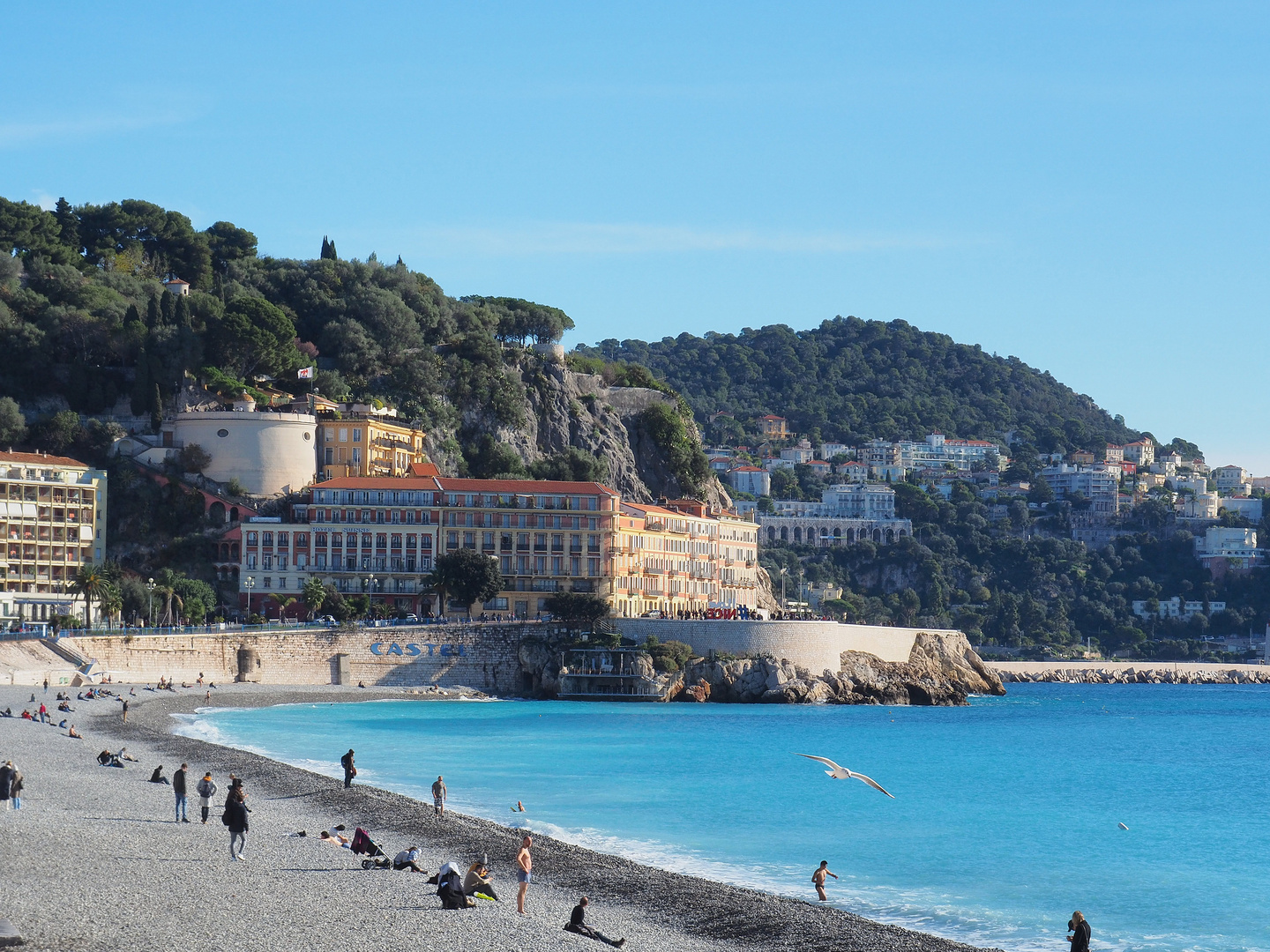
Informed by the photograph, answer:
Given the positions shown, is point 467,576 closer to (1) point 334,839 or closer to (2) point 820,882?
(1) point 334,839

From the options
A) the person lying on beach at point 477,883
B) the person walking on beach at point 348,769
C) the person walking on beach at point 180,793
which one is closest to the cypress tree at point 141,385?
the person walking on beach at point 348,769

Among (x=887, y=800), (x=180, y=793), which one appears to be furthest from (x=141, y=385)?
(x=180, y=793)

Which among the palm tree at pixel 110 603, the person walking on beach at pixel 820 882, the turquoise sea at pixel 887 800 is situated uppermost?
the palm tree at pixel 110 603

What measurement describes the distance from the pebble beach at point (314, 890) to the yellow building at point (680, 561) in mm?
52616

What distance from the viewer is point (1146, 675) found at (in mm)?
141250

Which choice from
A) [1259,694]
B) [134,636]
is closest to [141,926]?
[134,636]

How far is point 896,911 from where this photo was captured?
25.1 m

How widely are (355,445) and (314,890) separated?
6768 centimetres

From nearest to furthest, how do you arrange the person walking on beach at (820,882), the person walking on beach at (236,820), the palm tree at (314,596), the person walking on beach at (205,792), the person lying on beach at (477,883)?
the person lying on beach at (477,883)
the person walking on beach at (236,820)
the person walking on beach at (820,882)
the person walking on beach at (205,792)
the palm tree at (314,596)

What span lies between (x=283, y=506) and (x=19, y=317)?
21974mm

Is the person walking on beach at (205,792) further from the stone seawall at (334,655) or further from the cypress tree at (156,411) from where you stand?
the cypress tree at (156,411)

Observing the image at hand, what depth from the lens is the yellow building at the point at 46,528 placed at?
77812 millimetres

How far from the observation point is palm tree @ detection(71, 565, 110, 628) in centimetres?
6950

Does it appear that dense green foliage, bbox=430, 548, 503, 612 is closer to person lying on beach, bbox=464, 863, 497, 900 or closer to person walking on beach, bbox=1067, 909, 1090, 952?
person lying on beach, bbox=464, 863, 497, 900
